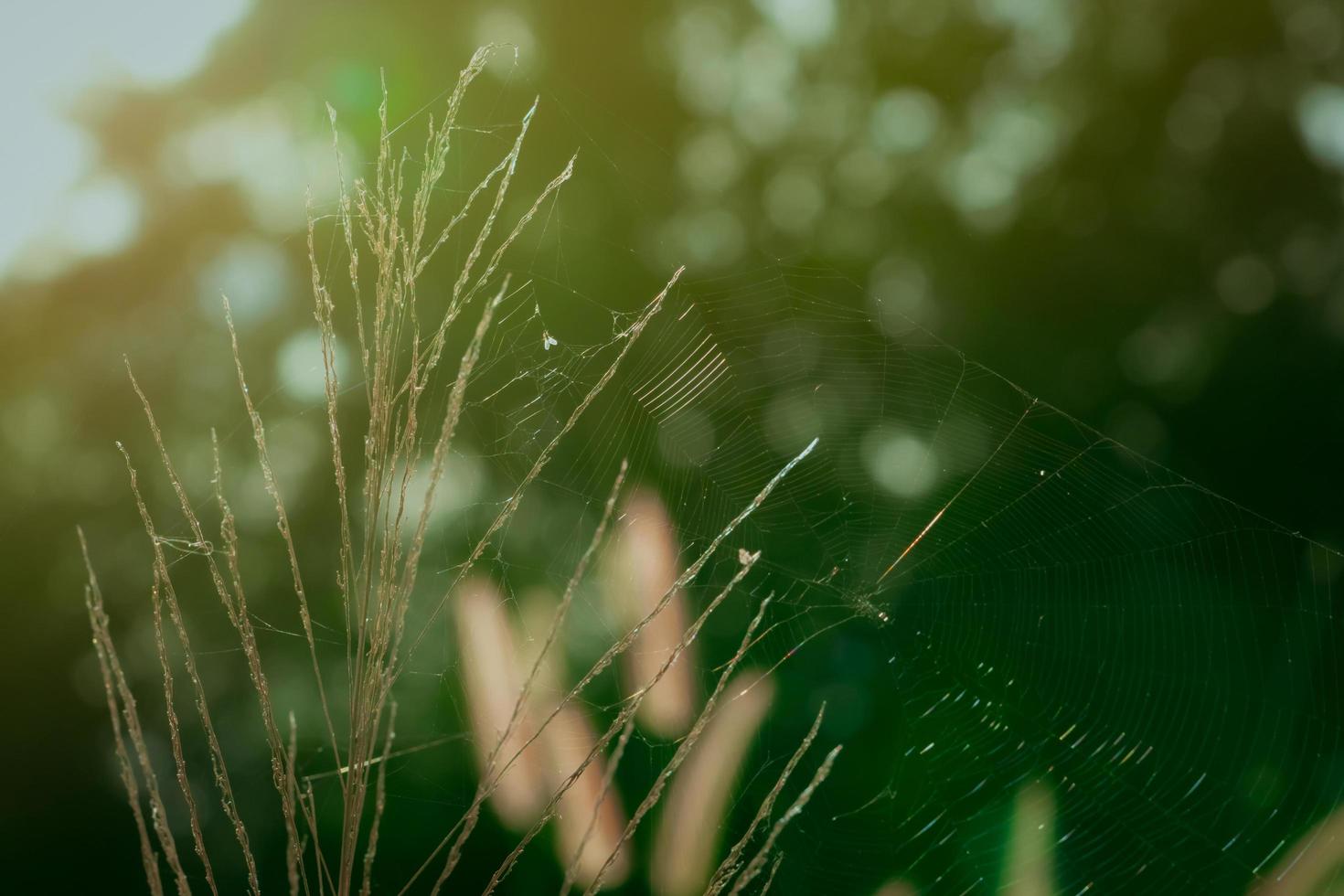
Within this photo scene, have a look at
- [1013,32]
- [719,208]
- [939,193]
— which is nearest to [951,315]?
[939,193]

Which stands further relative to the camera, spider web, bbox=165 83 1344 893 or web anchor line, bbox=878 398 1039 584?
web anchor line, bbox=878 398 1039 584

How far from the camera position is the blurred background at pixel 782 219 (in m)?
2.68

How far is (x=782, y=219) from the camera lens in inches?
148

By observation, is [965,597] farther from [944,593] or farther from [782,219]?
[782,219]

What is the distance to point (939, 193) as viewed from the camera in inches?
147

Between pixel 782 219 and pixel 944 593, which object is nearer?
pixel 944 593

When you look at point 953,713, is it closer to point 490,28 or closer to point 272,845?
point 272,845

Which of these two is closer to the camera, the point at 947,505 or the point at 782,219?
the point at 947,505

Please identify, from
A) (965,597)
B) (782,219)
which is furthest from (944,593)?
(782,219)

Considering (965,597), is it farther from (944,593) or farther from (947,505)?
(947,505)

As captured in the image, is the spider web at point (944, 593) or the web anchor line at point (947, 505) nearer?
the spider web at point (944, 593)

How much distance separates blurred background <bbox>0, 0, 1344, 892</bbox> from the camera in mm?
2680

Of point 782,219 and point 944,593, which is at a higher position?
point 782,219

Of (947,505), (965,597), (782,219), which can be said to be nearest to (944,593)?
(965,597)
